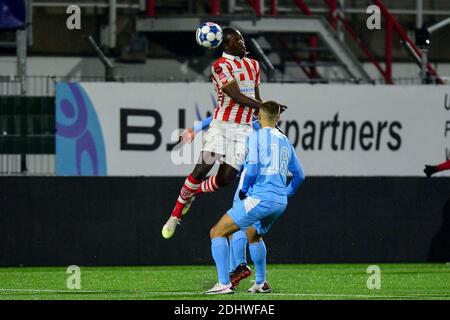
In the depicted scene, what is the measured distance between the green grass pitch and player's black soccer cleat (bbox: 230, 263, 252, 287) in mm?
131

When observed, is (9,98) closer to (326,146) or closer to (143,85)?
(143,85)

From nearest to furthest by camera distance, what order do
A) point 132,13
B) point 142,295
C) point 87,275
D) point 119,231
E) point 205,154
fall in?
point 142,295, point 205,154, point 87,275, point 119,231, point 132,13

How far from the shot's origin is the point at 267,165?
40.5ft

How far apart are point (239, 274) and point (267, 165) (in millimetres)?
1185

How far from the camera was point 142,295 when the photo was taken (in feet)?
42.0

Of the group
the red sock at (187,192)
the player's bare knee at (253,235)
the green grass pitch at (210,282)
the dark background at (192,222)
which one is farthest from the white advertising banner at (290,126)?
the player's bare knee at (253,235)

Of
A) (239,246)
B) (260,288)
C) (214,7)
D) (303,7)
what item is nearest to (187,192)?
(239,246)

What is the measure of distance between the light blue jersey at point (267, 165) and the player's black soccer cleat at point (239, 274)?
839 millimetres

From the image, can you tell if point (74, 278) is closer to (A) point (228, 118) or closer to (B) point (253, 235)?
(A) point (228, 118)

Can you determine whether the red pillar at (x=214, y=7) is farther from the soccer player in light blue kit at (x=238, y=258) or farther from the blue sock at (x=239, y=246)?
the blue sock at (x=239, y=246)

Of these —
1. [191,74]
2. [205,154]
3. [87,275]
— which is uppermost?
[191,74]

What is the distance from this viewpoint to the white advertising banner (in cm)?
1950
